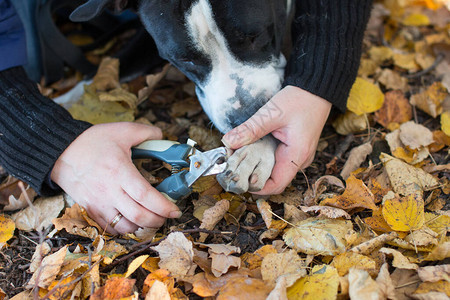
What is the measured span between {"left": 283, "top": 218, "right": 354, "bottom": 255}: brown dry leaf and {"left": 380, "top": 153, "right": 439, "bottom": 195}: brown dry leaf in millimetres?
263

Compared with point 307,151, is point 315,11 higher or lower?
higher

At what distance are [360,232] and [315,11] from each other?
945 mm

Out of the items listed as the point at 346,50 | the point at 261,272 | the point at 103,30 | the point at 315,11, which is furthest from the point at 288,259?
the point at 103,30

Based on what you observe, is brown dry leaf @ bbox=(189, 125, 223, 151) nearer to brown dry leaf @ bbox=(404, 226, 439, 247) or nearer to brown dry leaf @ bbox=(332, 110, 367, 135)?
brown dry leaf @ bbox=(332, 110, 367, 135)

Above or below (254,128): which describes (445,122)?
below

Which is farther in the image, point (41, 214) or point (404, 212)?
point (41, 214)

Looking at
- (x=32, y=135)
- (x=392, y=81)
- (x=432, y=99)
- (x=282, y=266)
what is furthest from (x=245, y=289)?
(x=392, y=81)

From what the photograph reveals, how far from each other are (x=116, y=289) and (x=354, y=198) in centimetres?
78

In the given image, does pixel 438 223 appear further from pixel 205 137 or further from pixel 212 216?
pixel 205 137

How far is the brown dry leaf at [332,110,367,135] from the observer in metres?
1.80

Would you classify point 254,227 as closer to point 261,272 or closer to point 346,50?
point 261,272

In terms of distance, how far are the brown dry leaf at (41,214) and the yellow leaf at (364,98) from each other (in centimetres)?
119

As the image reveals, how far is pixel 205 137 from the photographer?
182cm

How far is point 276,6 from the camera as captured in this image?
1683 mm
